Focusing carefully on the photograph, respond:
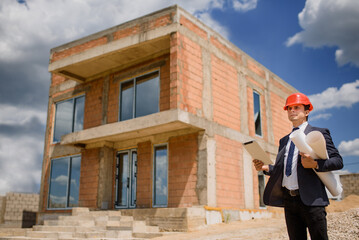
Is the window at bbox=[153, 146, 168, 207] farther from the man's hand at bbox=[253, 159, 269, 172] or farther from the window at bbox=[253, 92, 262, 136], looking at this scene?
the man's hand at bbox=[253, 159, 269, 172]

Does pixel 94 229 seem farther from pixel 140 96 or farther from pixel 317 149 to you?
pixel 317 149

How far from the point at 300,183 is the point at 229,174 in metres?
9.80

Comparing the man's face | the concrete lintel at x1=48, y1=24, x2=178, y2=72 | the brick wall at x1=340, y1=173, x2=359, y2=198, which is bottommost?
the man's face

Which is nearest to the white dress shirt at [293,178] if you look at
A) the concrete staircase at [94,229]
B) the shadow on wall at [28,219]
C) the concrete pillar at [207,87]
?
the concrete staircase at [94,229]

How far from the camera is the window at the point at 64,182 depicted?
48.0 feet

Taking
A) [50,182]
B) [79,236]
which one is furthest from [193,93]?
[50,182]

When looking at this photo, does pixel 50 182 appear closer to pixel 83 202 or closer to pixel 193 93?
pixel 83 202

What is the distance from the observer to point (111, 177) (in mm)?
13742

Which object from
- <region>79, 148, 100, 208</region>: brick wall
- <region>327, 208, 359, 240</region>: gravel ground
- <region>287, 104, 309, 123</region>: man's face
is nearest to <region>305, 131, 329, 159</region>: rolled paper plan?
<region>287, 104, 309, 123</region>: man's face

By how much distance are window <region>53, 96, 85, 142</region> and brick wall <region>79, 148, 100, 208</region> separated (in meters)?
1.68

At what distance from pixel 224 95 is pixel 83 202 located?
6838 mm

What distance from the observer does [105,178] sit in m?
13.5

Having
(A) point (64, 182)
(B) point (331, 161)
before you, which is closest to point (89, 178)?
(A) point (64, 182)

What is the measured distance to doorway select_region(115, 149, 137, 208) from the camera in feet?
42.8
